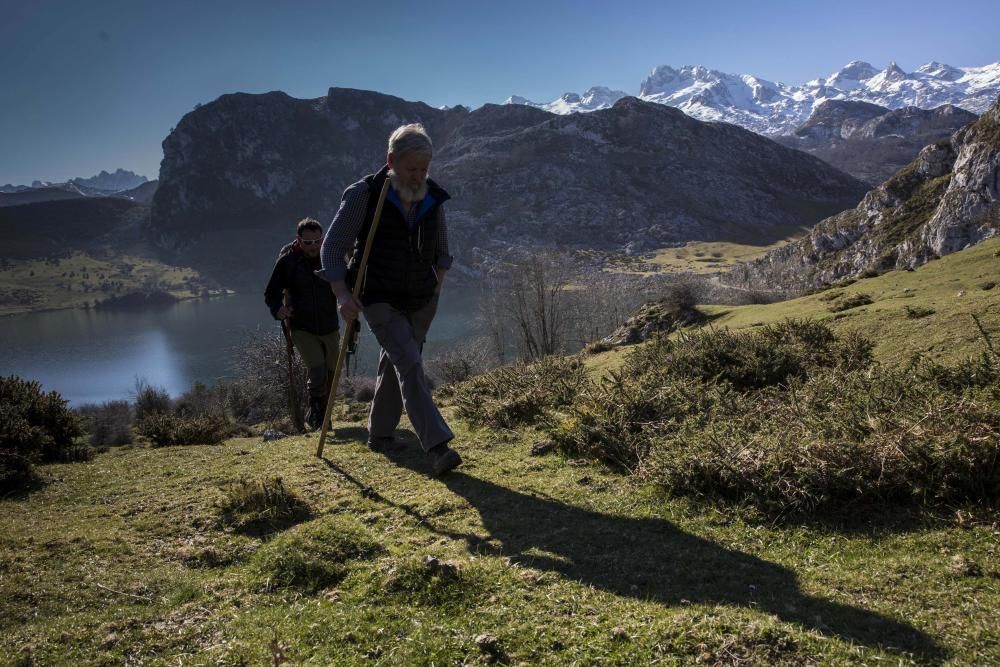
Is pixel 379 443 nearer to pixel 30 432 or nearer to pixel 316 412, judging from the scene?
pixel 316 412

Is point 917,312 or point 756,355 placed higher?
point 917,312

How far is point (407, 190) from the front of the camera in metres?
5.34

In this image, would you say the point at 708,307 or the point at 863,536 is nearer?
the point at 863,536

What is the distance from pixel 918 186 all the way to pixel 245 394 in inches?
2217

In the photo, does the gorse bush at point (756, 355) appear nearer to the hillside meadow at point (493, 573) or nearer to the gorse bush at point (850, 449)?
the hillside meadow at point (493, 573)

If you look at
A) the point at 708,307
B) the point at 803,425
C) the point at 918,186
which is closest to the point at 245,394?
the point at 708,307

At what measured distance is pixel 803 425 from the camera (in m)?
4.41

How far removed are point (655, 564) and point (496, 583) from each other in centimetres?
91

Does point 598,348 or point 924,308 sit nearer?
point 924,308

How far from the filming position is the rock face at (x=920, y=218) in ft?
126

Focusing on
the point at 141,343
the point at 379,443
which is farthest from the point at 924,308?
the point at 141,343

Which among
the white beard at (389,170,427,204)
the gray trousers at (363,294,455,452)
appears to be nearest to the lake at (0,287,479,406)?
the gray trousers at (363,294,455,452)

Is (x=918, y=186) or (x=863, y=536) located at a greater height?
(x=918, y=186)

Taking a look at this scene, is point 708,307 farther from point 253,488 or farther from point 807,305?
point 253,488
